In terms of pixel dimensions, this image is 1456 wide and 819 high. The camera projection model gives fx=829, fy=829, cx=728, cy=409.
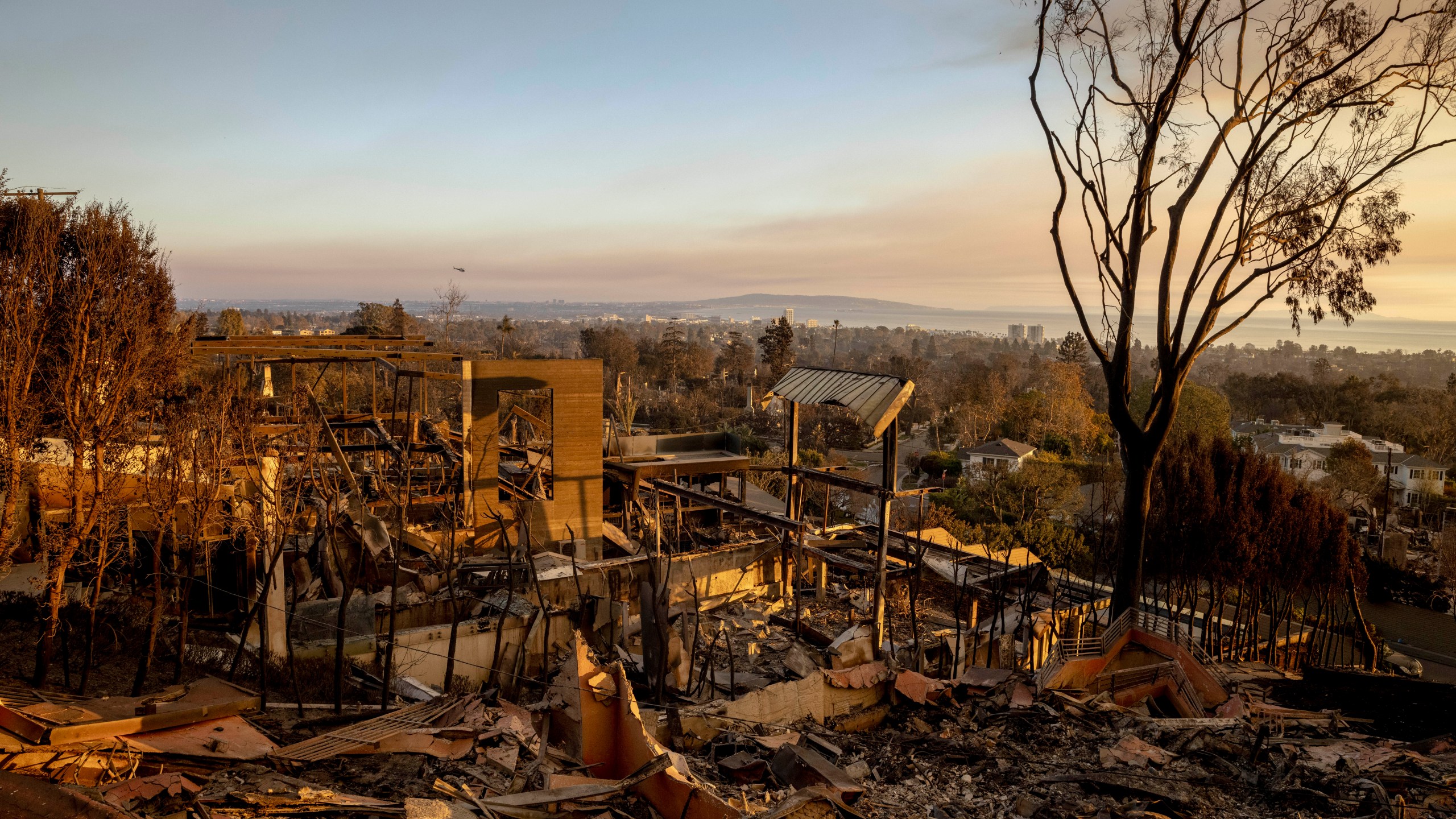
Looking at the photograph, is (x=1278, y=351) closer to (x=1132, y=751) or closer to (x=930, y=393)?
(x=930, y=393)

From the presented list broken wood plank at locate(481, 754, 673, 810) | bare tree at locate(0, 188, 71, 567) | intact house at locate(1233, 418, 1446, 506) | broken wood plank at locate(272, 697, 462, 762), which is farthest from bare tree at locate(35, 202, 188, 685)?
intact house at locate(1233, 418, 1446, 506)

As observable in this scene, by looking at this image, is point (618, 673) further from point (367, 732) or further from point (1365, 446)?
point (1365, 446)

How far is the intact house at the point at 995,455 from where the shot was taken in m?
45.0

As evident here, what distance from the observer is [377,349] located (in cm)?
1744

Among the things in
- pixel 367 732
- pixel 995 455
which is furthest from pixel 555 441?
pixel 995 455

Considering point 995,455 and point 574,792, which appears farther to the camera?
point 995,455

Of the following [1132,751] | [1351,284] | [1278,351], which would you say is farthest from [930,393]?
[1278,351]

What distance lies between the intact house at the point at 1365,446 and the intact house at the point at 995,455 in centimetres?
1212

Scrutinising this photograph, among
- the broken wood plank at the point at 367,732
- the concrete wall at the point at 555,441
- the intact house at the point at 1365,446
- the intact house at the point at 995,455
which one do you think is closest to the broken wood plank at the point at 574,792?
the broken wood plank at the point at 367,732

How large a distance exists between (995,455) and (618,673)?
146 ft

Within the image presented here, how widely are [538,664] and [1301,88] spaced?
561 inches

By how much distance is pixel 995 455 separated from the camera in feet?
160

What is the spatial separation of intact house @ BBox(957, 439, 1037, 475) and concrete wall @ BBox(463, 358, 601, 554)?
30.2 metres

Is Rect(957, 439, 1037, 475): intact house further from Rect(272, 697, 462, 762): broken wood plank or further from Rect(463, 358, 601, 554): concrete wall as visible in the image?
Rect(272, 697, 462, 762): broken wood plank
